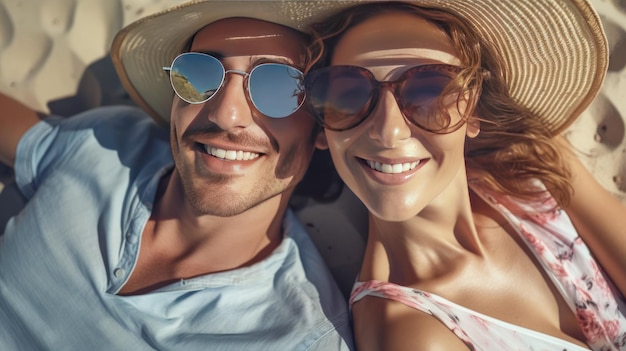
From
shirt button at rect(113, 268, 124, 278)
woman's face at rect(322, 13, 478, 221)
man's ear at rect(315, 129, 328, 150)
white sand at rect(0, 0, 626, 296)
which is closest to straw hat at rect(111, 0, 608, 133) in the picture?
woman's face at rect(322, 13, 478, 221)

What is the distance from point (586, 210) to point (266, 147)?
1.21 meters

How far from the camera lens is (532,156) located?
7.16 feet

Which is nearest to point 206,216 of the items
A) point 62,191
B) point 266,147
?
point 266,147

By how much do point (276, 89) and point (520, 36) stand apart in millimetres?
797

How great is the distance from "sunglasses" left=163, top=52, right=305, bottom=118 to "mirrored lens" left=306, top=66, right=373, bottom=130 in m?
0.09

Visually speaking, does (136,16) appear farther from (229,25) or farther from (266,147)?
(266,147)

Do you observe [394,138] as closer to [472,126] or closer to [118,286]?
[472,126]

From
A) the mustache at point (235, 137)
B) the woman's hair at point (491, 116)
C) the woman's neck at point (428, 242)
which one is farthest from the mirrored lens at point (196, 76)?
the woman's neck at point (428, 242)

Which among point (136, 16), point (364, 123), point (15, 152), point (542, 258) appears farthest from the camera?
point (136, 16)

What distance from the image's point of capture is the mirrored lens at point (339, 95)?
5.48 feet

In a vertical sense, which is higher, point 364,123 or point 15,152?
point 364,123

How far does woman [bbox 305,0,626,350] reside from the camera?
1681 mm

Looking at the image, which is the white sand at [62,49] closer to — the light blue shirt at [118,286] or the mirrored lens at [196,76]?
the light blue shirt at [118,286]

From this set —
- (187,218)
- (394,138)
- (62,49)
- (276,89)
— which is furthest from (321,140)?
(62,49)
